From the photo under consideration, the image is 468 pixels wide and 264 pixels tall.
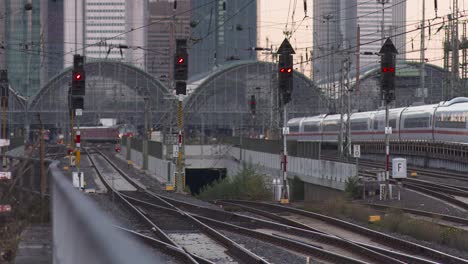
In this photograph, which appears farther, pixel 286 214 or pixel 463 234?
pixel 286 214

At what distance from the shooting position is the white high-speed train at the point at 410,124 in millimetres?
41531

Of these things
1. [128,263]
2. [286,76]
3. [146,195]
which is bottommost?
[146,195]

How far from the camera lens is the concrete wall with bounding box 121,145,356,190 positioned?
105 ft

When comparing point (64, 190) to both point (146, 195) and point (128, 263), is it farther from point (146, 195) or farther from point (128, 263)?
point (146, 195)

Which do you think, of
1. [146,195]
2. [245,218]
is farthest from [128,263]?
[146,195]

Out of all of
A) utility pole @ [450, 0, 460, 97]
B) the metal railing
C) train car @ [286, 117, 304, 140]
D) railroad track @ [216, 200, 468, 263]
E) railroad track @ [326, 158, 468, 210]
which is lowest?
A: railroad track @ [216, 200, 468, 263]

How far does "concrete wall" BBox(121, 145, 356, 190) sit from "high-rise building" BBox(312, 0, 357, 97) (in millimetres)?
5495

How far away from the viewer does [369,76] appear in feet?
319

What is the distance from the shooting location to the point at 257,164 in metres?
43.2

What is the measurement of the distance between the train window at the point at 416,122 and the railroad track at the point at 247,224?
65.9 feet

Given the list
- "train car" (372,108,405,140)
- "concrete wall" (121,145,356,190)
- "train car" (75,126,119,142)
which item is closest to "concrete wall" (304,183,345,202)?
"concrete wall" (121,145,356,190)

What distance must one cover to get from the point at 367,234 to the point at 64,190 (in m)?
14.9

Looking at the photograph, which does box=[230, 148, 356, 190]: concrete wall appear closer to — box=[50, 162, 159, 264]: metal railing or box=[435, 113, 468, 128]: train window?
box=[435, 113, 468, 128]: train window

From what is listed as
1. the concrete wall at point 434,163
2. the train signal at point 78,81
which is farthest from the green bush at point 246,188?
the concrete wall at point 434,163
